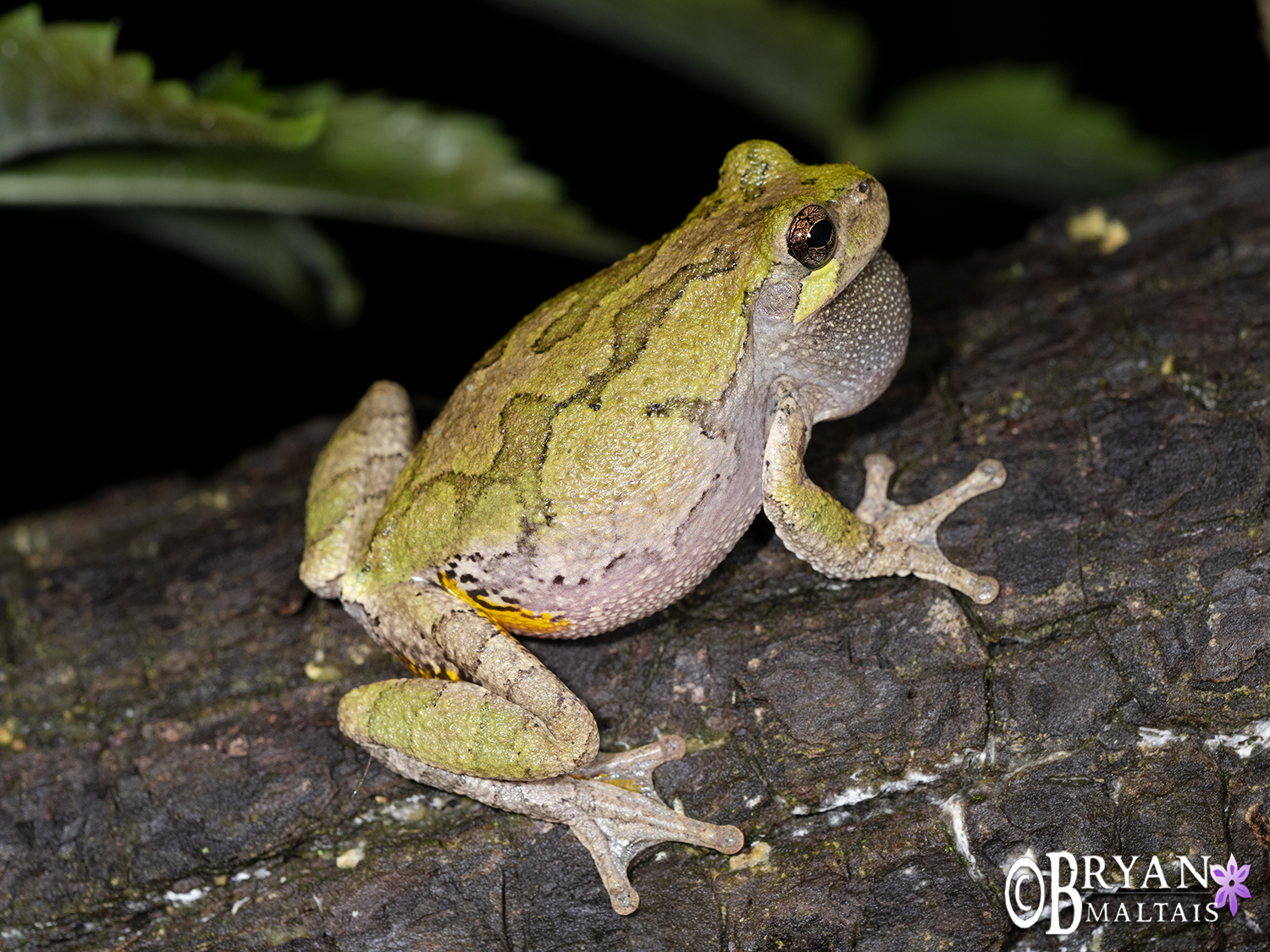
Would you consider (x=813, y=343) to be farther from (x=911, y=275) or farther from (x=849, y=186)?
(x=911, y=275)

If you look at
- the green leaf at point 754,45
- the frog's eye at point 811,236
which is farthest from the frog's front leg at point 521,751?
the green leaf at point 754,45

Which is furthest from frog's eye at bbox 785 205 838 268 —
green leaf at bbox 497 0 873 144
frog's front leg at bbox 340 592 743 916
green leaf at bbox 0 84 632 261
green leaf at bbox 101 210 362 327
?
green leaf at bbox 101 210 362 327

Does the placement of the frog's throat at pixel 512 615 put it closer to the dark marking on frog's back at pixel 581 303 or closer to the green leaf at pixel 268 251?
the dark marking on frog's back at pixel 581 303

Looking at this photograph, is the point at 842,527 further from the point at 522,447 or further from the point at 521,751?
the point at 521,751

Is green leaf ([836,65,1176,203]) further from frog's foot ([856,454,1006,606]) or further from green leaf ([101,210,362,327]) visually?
green leaf ([101,210,362,327])

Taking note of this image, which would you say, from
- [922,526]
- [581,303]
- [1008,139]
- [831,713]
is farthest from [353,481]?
[1008,139]

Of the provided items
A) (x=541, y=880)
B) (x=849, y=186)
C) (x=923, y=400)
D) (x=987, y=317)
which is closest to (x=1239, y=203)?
(x=987, y=317)
